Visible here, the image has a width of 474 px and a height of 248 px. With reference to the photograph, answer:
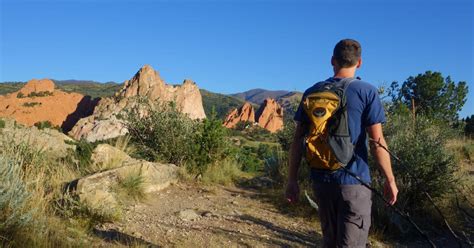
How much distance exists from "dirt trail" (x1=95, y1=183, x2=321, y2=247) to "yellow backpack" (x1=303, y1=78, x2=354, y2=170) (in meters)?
2.43

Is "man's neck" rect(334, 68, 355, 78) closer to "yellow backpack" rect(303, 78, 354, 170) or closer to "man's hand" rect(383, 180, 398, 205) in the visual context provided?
"yellow backpack" rect(303, 78, 354, 170)

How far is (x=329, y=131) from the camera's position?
9.96 feet

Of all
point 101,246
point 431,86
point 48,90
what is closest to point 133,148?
point 101,246

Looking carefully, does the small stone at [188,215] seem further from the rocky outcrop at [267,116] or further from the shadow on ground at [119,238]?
the rocky outcrop at [267,116]

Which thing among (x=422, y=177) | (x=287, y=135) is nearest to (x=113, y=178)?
(x=422, y=177)

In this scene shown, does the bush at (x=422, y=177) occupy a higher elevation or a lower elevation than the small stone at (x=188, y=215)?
higher

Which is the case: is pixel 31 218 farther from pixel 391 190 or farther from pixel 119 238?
pixel 391 190

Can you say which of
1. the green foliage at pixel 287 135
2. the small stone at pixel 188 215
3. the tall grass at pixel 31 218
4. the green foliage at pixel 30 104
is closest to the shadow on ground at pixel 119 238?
the tall grass at pixel 31 218

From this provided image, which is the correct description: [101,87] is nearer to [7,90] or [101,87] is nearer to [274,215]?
[7,90]

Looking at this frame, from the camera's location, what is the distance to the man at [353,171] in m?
3.07

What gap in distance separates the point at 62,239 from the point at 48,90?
5343 centimetres

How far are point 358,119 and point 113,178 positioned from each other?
491cm

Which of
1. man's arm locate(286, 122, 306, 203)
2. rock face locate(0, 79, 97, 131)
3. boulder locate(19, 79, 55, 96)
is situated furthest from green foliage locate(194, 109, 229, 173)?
boulder locate(19, 79, 55, 96)

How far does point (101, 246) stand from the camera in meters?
4.68
